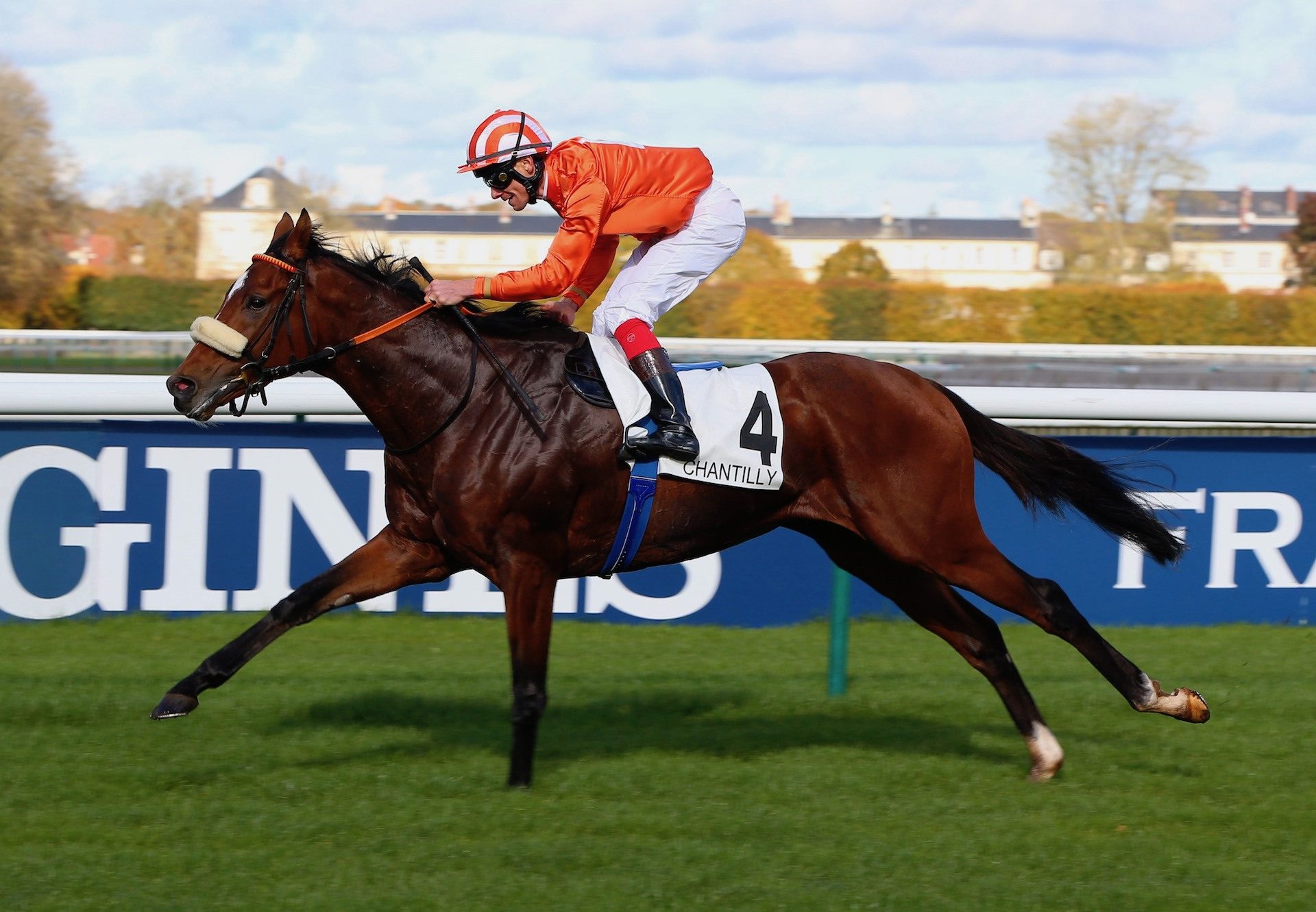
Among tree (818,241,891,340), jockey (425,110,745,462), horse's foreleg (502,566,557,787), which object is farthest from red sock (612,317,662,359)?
tree (818,241,891,340)

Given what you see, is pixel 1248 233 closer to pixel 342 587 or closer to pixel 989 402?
pixel 989 402

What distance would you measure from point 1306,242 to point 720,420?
3881 cm

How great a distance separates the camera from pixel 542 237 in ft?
204

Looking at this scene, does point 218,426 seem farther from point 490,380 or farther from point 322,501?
point 490,380

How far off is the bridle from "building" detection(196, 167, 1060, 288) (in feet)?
125

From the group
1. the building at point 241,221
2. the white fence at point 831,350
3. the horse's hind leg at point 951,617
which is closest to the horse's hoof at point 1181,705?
the horse's hind leg at point 951,617

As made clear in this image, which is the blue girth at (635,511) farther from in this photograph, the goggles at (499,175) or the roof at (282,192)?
the roof at (282,192)

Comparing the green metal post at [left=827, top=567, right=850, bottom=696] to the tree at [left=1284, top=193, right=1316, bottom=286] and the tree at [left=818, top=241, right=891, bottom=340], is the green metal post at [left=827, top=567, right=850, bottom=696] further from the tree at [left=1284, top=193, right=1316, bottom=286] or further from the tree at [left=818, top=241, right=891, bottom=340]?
the tree at [left=1284, top=193, right=1316, bottom=286]

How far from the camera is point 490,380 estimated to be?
438cm

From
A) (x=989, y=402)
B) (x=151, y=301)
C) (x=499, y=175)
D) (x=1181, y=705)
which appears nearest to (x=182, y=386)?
(x=499, y=175)

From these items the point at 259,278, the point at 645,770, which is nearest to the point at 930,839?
the point at 645,770

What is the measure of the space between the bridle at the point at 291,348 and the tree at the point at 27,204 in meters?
34.1

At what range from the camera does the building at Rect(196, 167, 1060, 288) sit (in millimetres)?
51812

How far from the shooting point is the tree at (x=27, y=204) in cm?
3553
